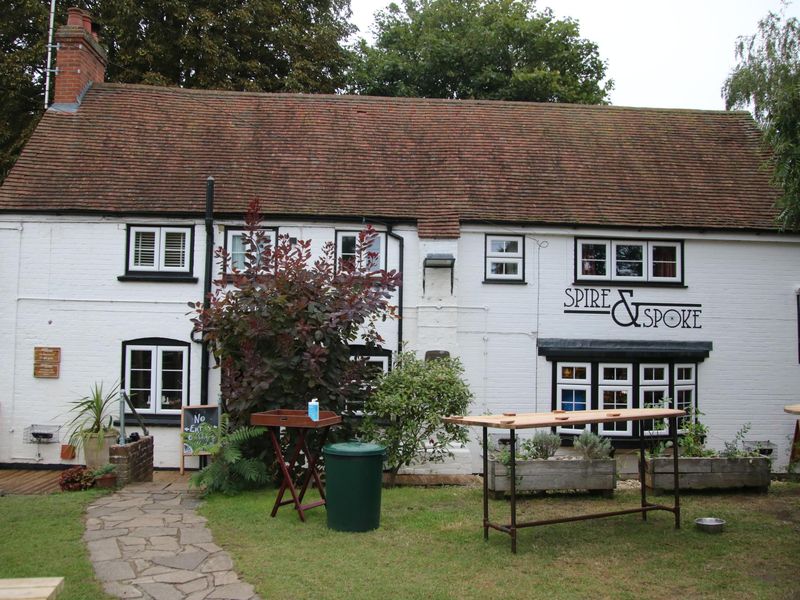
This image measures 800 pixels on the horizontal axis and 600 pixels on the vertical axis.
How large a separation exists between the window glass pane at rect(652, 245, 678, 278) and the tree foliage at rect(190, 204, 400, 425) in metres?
6.69

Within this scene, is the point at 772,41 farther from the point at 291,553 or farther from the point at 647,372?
the point at 291,553

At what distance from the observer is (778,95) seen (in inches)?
473

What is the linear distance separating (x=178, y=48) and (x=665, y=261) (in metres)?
16.3

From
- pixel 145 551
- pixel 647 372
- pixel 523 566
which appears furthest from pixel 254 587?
pixel 647 372

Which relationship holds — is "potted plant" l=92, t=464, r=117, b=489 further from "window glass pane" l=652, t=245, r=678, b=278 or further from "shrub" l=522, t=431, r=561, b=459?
"window glass pane" l=652, t=245, r=678, b=278

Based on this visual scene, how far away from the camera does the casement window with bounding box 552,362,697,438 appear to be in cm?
1443

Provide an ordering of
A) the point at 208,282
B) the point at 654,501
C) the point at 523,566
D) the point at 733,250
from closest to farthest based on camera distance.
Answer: the point at 523,566
the point at 654,501
the point at 208,282
the point at 733,250

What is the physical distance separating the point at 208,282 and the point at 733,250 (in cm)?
1053

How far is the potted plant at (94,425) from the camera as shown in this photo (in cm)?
1218

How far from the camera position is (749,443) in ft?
47.0

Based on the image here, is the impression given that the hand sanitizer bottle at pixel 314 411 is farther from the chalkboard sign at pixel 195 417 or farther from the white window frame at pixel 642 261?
the white window frame at pixel 642 261

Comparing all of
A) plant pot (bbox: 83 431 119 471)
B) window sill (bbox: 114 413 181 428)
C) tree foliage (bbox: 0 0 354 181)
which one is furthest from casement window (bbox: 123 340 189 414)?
tree foliage (bbox: 0 0 354 181)

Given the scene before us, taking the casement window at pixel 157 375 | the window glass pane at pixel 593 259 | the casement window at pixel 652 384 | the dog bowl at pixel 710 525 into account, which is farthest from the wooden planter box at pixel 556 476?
the casement window at pixel 157 375

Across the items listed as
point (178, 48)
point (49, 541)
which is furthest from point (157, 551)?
point (178, 48)
